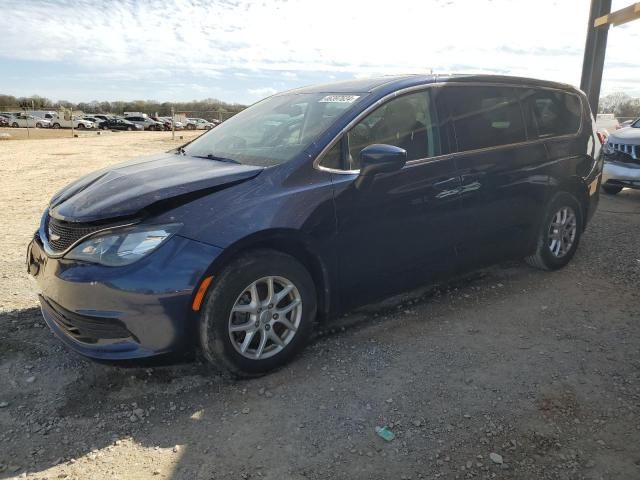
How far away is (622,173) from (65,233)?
8167 millimetres

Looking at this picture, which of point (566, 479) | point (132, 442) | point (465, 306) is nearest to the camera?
point (566, 479)

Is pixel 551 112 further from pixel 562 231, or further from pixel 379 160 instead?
pixel 379 160

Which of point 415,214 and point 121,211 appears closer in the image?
point 121,211

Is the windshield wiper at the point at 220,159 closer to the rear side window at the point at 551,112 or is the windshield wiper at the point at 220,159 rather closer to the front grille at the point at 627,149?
the rear side window at the point at 551,112

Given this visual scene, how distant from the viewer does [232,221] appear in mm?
2812

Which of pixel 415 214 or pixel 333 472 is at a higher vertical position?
pixel 415 214

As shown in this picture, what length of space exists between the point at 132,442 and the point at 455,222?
2566 millimetres

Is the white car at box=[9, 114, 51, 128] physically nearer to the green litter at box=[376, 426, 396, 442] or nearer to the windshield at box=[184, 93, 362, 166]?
the windshield at box=[184, 93, 362, 166]

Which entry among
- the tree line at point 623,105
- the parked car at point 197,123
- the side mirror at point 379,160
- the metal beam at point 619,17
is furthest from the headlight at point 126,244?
the parked car at point 197,123

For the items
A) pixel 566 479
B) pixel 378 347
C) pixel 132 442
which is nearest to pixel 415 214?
pixel 378 347

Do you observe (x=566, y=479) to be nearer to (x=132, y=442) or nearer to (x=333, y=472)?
(x=333, y=472)

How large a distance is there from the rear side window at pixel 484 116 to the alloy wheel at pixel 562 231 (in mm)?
911

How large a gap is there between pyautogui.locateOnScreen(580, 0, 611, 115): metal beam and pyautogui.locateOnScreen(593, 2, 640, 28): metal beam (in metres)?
0.18

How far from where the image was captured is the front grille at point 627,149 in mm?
8133
